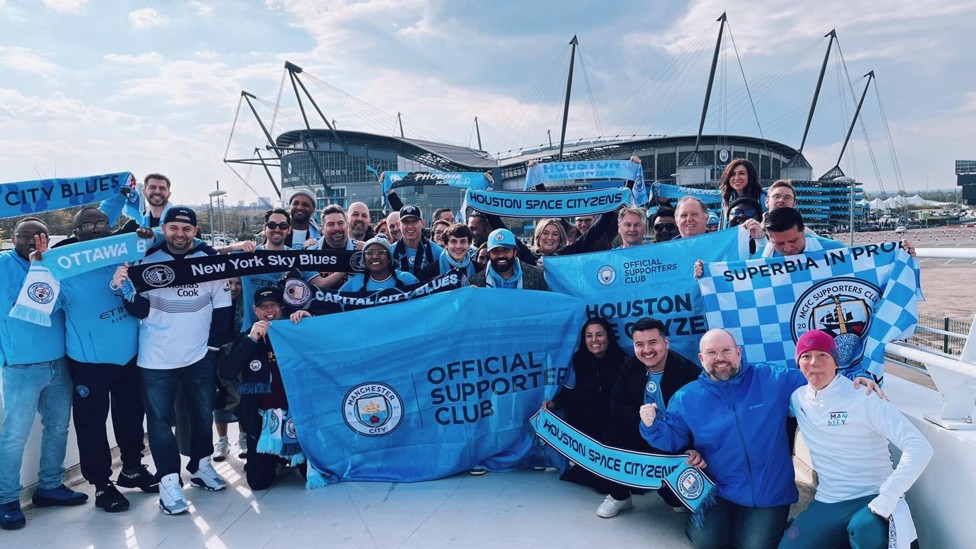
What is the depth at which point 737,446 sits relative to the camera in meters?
3.73

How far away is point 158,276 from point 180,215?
574 millimetres

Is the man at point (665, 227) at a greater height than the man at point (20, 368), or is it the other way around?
the man at point (665, 227)

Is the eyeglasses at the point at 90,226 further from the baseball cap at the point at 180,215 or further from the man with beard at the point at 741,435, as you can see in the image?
the man with beard at the point at 741,435

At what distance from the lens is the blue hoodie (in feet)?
14.5

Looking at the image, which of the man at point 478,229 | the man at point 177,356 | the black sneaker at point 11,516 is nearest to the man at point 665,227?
the man at point 478,229

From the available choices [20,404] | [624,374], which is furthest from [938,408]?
[20,404]

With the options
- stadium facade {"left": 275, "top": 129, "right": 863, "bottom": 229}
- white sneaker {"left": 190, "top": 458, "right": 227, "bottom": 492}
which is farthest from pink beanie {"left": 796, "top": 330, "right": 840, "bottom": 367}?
stadium facade {"left": 275, "top": 129, "right": 863, "bottom": 229}

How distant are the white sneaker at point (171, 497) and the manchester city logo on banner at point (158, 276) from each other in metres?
1.57

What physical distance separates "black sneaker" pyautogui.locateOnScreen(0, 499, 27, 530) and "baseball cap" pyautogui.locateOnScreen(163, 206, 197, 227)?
247cm

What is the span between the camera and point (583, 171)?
39.5 feet

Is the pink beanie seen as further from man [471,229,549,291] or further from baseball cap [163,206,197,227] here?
baseball cap [163,206,197,227]

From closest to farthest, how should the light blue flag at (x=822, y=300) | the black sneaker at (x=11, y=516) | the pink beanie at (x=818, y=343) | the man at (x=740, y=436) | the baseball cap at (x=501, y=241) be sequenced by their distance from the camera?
the pink beanie at (x=818, y=343) → the man at (x=740, y=436) → the light blue flag at (x=822, y=300) → the black sneaker at (x=11, y=516) → the baseball cap at (x=501, y=241)

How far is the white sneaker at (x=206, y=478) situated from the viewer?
503cm

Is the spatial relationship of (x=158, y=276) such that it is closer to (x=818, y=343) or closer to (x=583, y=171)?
(x=818, y=343)
